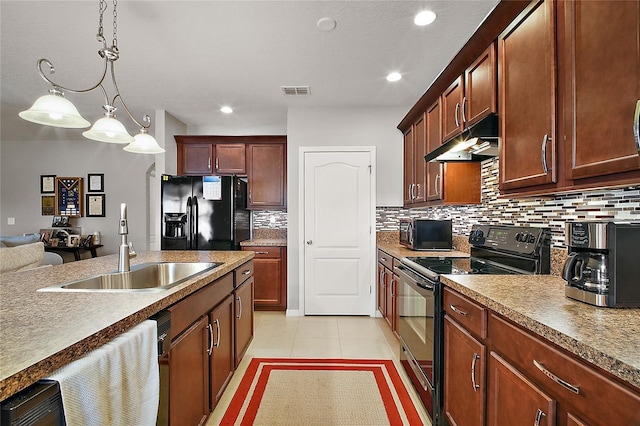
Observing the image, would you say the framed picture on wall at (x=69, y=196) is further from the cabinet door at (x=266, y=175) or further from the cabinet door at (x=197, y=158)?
the cabinet door at (x=266, y=175)

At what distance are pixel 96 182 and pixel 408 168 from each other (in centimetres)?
566

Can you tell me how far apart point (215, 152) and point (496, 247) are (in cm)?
368

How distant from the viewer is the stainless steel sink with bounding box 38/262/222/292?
1.52 m

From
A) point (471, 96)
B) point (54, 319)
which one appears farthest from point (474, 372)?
point (471, 96)

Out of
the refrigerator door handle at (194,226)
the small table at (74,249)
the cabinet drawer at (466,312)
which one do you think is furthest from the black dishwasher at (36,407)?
the small table at (74,249)

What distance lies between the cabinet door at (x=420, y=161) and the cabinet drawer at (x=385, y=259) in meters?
0.65

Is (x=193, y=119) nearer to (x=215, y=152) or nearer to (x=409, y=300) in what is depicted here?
(x=215, y=152)

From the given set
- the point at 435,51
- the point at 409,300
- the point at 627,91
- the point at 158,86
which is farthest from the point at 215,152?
the point at 627,91

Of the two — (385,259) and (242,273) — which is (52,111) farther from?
(385,259)

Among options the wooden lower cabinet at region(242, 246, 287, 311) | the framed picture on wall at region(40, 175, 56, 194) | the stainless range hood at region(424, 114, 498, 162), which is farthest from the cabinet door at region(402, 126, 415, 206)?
the framed picture on wall at region(40, 175, 56, 194)

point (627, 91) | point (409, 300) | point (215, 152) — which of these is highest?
point (215, 152)

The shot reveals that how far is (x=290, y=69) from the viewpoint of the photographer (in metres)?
2.84

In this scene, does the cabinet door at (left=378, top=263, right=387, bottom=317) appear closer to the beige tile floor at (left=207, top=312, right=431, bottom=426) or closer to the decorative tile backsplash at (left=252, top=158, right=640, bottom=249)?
the beige tile floor at (left=207, top=312, right=431, bottom=426)

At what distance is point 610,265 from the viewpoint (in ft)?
3.39
